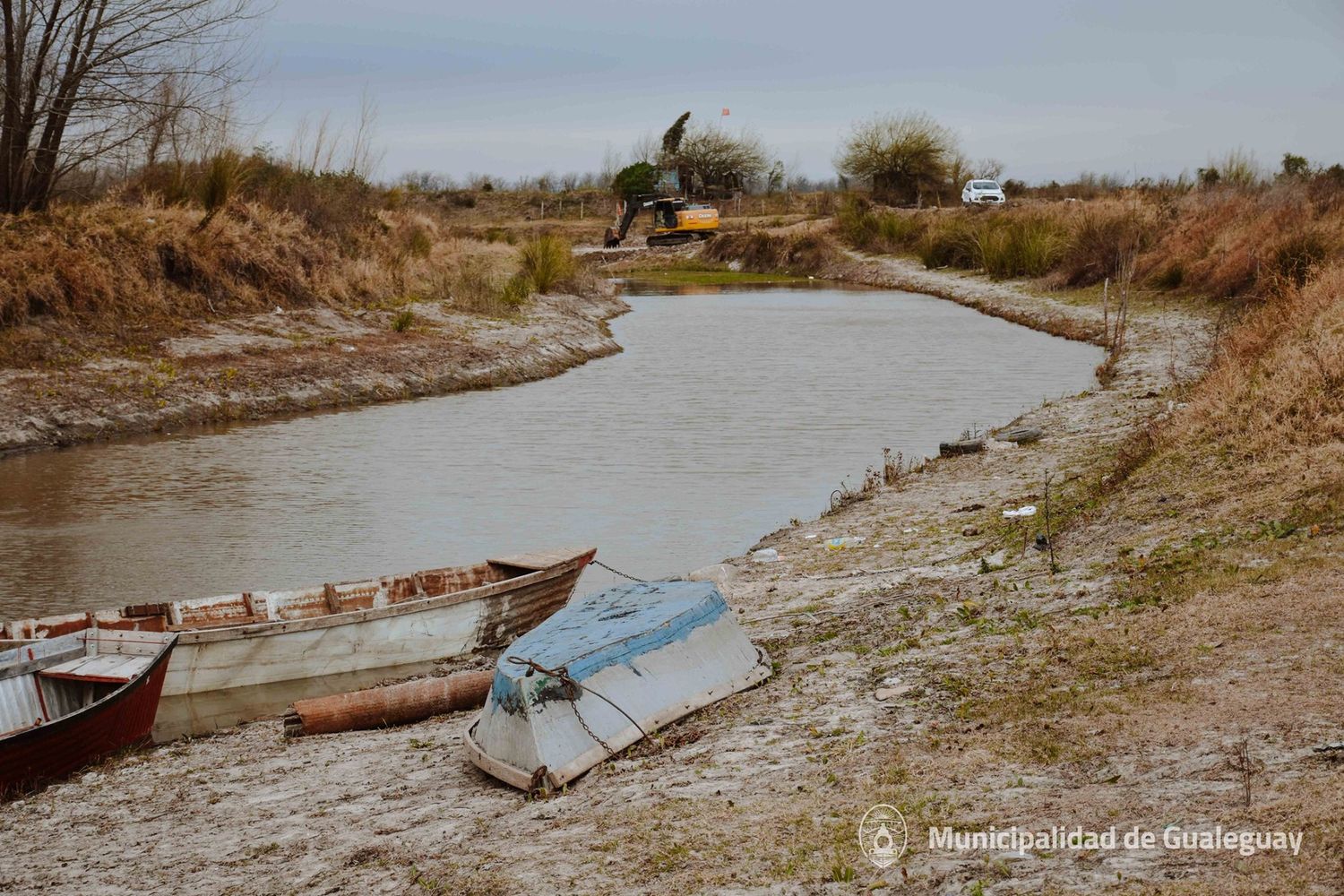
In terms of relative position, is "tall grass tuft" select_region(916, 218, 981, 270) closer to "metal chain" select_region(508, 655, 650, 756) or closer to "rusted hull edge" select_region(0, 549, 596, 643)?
"rusted hull edge" select_region(0, 549, 596, 643)

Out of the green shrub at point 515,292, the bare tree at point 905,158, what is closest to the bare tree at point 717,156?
the bare tree at point 905,158

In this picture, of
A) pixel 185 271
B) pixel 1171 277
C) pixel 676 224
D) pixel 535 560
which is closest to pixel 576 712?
pixel 535 560

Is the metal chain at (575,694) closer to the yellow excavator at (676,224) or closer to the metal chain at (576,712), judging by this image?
the metal chain at (576,712)

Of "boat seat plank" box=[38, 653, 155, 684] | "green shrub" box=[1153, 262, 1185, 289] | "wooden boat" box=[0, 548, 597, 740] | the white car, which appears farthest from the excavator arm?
"boat seat plank" box=[38, 653, 155, 684]

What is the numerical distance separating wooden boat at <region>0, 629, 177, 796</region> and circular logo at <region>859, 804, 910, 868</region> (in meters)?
4.89

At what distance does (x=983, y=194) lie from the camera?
62.8 meters

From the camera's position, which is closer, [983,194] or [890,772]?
[890,772]

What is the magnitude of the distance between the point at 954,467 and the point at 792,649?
6.93m

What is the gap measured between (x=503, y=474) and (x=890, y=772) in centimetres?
1140

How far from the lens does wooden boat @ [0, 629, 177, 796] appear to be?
736 centimetres

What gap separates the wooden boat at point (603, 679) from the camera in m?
6.32

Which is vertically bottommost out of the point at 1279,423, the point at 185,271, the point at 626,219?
the point at 1279,423

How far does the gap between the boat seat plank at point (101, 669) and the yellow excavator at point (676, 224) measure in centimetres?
6156

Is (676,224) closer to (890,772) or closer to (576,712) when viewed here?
(576,712)
